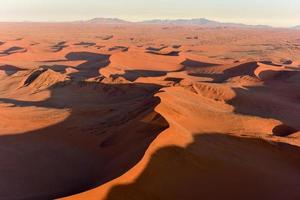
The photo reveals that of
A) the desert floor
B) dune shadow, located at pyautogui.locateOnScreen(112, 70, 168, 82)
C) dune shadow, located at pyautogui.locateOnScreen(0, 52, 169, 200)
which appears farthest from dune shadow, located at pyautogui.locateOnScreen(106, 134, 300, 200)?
dune shadow, located at pyautogui.locateOnScreen(112, 70, 168, 82)

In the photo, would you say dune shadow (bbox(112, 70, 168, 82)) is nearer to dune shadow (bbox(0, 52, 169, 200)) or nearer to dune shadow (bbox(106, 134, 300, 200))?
dune shadow (bbox(0, 52, 169, 200))

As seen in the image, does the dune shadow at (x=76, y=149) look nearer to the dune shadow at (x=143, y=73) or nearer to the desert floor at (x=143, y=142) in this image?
the desert floor at (x=143, y=142)

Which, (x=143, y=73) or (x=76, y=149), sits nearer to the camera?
(x=76, y=149)

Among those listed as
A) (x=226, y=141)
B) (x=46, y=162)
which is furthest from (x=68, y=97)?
(x=226, y=141)

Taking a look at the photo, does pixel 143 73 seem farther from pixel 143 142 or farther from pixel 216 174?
pixel 216 174

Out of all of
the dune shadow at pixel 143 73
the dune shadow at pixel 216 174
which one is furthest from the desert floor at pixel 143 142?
the dune shadow at pixel 143 73

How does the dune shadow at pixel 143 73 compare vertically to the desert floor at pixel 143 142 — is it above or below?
below

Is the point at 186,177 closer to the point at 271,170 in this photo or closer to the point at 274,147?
the point at 271,170

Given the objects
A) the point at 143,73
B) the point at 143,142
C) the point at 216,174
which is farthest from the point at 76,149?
the point at 143,73

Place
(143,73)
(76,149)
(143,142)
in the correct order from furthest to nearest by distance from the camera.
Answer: (143,73)
(76,149)
(143,142)
